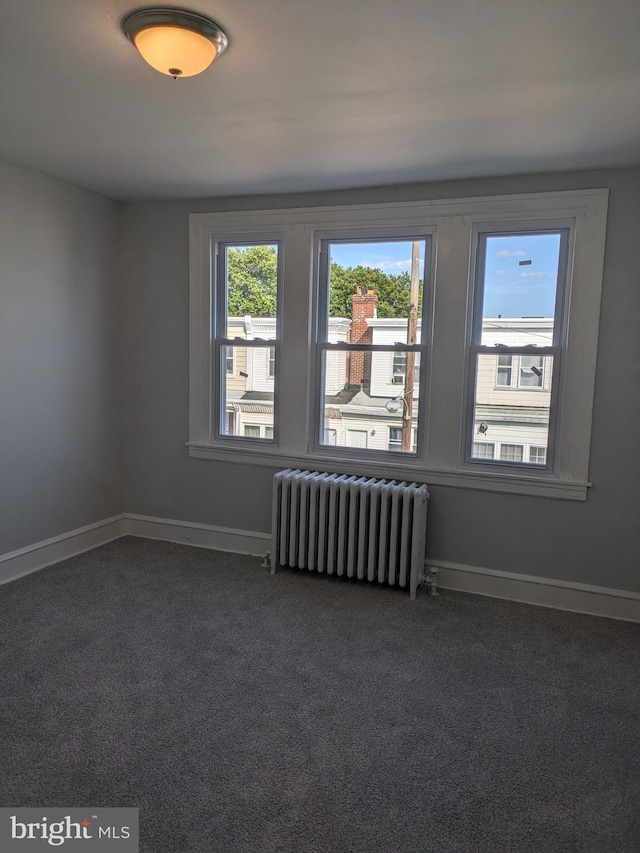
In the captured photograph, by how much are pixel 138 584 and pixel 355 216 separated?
9.27 ft

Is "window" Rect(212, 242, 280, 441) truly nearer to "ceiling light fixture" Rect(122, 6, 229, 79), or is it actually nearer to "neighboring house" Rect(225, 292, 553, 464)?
"neighboring house" Rect(225, 292, 553, 464)

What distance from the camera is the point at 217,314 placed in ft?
14.0

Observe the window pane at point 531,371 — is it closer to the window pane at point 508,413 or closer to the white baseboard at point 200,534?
the window pane at point 508,413

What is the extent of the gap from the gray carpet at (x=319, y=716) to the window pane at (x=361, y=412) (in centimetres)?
105

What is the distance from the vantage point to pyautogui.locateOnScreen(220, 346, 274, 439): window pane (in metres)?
4.22

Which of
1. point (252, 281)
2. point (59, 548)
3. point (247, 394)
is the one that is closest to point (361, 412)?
point (247, 394)

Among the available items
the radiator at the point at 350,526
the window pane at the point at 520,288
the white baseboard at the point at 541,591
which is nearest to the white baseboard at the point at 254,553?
the white baseboard at the point at 541,591

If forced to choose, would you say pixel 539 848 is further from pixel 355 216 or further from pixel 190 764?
pixel 355 216

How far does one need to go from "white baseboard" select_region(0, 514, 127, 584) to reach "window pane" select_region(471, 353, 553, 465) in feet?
9.42

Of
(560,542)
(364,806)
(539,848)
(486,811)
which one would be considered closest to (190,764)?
(364,806)

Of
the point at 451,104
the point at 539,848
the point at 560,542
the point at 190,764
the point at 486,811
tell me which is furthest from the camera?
the point at 560,542

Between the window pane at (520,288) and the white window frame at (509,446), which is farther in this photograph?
the white window frame at (509,446)

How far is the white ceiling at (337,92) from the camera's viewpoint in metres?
1.85

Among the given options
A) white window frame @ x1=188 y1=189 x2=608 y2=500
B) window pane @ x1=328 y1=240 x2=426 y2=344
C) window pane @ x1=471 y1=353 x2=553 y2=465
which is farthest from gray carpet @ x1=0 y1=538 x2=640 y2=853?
window pane @ x1=328 y1=240 x2=426 y2=344
